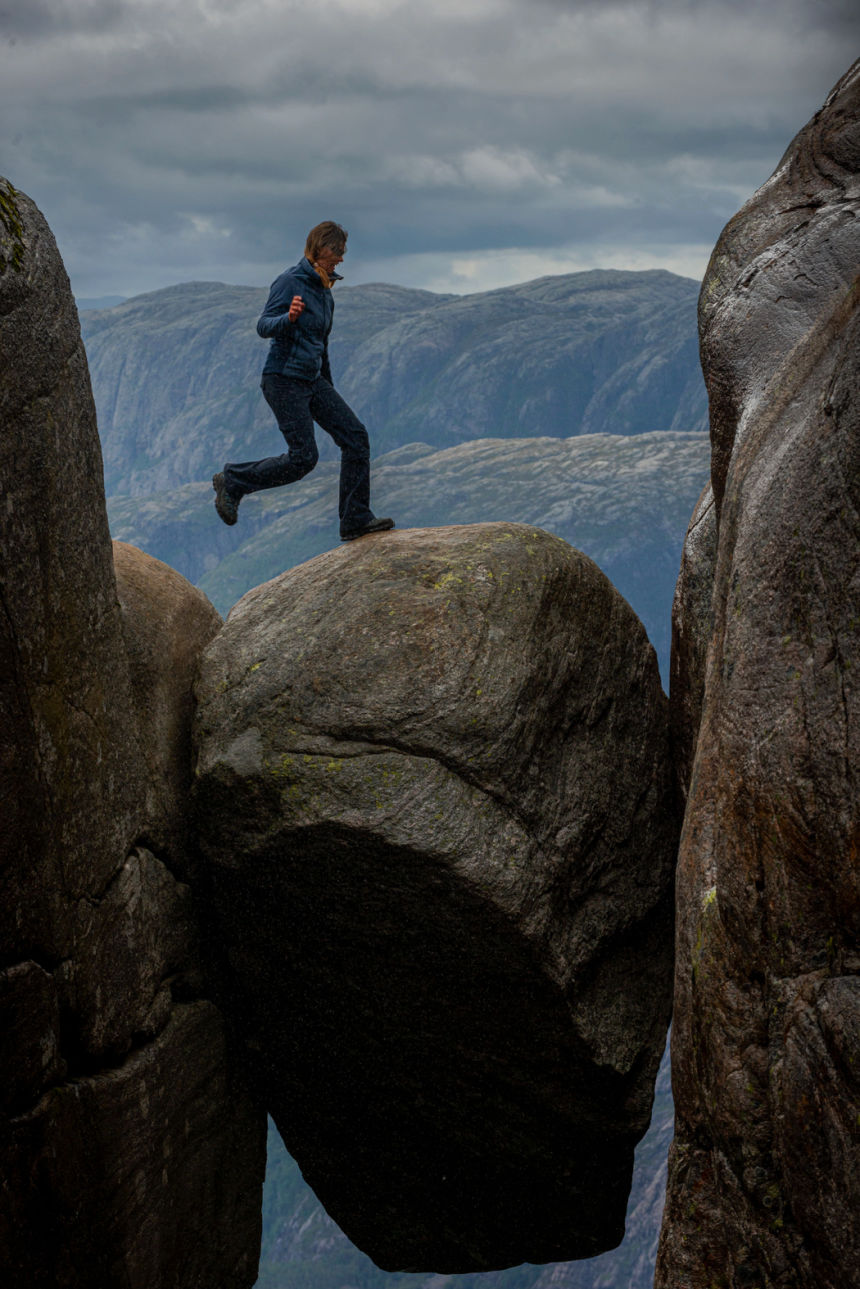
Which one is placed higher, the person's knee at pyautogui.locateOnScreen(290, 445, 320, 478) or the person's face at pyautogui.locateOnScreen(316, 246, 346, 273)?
the person's face at pyautogui.locateOnScreen(316, 246, 346, 273)

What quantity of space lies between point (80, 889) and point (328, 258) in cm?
759

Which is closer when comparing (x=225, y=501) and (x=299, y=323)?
(x=299, y=323)

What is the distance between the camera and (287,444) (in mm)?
13016

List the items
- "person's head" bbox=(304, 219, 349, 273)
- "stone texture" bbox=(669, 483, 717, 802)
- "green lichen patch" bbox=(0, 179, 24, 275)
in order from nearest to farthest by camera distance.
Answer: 1. "green lichen patch" bbox=(0, 179, 24, 275)
2. "stone texture" bbox=(669, 483, 717, 802)
3. "person's head" bbox=(304, 219, 349, 273)

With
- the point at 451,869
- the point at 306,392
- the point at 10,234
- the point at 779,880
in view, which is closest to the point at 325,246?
the point at 306,392

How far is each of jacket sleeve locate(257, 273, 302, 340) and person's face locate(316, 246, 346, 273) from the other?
0.40m

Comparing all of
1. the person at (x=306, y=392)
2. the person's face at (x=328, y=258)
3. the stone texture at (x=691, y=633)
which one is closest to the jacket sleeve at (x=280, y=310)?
the person at (x=306, y=392)

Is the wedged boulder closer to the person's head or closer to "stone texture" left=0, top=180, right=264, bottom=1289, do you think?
"stone texture" left=0, top=180, right=264, bottom=1289

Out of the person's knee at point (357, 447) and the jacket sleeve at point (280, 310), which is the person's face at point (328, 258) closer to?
the jacket sleeve at point (280, 310)

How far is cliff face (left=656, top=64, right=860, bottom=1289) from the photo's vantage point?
6.36 metres

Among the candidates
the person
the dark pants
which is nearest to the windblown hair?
the person

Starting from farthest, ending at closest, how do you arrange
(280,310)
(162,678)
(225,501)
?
(225,501), (280,310), (162,678)

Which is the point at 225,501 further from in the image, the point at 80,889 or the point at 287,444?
the point at 80,889

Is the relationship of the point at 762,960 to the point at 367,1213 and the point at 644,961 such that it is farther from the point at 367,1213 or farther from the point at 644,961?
the point at 367,1213
